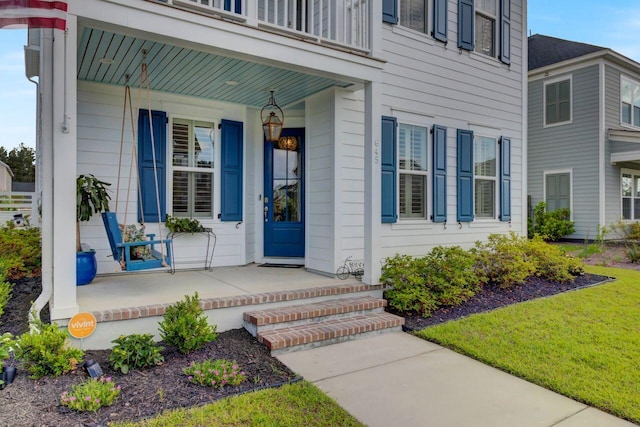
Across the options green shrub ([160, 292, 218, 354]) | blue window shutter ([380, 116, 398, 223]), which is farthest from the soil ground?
blue window shutter ([380, 116, 398, 223])

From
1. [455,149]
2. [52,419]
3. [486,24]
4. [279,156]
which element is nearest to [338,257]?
[279,156]

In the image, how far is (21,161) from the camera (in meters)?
34.5

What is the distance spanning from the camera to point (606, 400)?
2828 millimetres

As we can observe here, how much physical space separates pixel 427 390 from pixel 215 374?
5.25 feet

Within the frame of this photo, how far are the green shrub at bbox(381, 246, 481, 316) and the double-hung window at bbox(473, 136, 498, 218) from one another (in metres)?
2.25

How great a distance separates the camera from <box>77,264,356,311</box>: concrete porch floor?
12.8 ft

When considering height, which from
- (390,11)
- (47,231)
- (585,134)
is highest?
(390,11)

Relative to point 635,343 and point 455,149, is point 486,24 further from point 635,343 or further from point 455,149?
point 635,343

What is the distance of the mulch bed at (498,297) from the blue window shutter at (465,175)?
1457mm

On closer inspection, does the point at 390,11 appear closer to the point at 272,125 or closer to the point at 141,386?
the point at 272,125

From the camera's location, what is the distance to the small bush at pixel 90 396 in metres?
2.46

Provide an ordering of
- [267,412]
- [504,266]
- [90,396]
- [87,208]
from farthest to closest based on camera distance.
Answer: [504,266] → [87,208] → [267,412] → [90,396]

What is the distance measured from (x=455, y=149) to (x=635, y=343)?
12.6 ft

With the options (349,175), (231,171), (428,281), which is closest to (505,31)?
(349,175)
